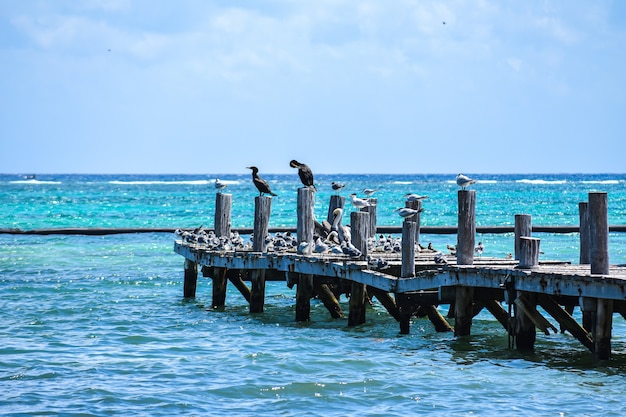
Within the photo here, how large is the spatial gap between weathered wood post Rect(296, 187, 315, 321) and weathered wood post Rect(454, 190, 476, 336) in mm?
3725

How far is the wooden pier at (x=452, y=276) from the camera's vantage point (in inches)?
573

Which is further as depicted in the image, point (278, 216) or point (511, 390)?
point (278, 216)

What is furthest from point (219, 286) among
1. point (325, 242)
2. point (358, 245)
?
point (358, 245)

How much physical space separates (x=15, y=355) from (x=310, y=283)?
542cm

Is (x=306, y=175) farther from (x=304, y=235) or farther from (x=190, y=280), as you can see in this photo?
(x=190, y=280)

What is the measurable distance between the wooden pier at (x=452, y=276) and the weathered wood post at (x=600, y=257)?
0.04 feet

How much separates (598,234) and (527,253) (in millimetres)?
1224

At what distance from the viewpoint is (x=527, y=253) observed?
15.4 metres

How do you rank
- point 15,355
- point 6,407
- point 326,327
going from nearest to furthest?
point 6,407 → point 15,355 → point 326,327

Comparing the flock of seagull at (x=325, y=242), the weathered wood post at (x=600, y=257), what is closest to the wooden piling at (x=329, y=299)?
the flock of seagull at (x=325, y=242)

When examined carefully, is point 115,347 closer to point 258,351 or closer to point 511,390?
point 258,351

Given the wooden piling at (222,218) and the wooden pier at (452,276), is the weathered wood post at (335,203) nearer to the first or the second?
the wooden pier at (452,276)

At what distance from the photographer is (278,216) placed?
67562mm

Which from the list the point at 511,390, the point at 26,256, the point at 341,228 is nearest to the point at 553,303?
the point at 511,390
